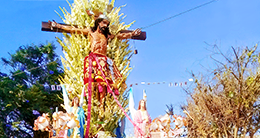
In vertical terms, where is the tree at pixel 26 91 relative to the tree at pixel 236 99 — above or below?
above

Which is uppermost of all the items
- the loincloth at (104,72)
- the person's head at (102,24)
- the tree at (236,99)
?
the person's head at (102,24)

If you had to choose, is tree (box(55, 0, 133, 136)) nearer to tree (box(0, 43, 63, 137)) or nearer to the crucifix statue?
the crucifix statue

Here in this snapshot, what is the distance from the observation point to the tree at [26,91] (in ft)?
37.0

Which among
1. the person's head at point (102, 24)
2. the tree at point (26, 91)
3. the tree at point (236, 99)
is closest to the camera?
the tree at point (236, 99)

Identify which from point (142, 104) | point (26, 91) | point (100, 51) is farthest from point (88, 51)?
point (26, 91)

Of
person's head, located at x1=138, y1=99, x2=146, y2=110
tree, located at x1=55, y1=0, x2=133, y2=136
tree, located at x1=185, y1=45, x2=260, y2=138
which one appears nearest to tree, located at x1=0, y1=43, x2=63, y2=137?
tree, located at x1=55, y1=0, x2=133, y2=136

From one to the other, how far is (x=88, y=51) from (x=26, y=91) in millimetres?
4511

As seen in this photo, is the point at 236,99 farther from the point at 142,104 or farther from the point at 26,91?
the point at 26,91

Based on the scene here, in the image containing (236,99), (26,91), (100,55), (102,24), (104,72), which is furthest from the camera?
(26,91)

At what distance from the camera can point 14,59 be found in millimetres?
13648

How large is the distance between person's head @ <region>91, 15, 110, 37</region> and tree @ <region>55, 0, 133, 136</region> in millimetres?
536

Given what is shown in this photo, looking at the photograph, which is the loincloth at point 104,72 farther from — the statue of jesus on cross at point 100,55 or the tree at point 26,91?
the tree at point 26,91

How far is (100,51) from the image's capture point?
27.9 feet

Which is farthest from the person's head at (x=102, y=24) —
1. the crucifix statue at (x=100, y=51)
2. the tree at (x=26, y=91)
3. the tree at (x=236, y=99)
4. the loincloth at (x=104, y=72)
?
the tree at (x=236, y=99)
